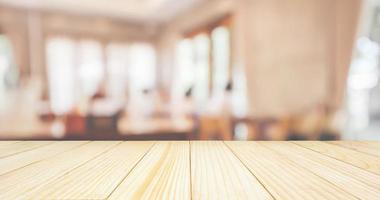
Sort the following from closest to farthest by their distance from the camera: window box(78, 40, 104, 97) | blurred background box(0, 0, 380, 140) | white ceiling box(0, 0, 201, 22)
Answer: blurred background box(0, 0, 380, 140)
white ceiling box(0, 0, 201, 22)
window box(78, 40, 104, 97)

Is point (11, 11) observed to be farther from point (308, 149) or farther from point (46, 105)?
point (308, 149)

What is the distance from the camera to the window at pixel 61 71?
6375 millimetres

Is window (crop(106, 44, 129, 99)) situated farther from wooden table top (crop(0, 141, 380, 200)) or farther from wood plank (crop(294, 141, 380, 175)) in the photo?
wood plank (crop(294, 141, 380, 175))

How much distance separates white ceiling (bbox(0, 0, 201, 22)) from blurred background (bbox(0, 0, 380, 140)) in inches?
1.1

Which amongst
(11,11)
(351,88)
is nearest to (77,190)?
(351,88)

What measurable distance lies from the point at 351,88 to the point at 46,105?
4.24 m

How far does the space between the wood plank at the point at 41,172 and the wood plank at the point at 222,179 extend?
0.32 meters

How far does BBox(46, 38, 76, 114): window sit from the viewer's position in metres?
6.38

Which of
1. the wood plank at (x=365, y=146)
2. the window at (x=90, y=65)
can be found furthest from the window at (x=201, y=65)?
the wood plank at (x=365, y=146)

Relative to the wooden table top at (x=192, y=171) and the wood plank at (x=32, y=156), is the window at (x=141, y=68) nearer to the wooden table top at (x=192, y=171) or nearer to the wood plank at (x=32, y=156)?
the wood plank at (x=32, y=156)

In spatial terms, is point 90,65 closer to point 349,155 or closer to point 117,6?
Answer: point 117,6

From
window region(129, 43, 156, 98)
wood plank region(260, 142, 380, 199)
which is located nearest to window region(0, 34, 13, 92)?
window region(129, 43, 156, 98)

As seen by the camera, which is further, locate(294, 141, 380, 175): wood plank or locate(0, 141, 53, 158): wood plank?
locate(0, 141, 53, 158): wood plank

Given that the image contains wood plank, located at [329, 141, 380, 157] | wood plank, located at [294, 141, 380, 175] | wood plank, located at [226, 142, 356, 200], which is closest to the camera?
wood plank, located at [226, 142, 356, 200]
